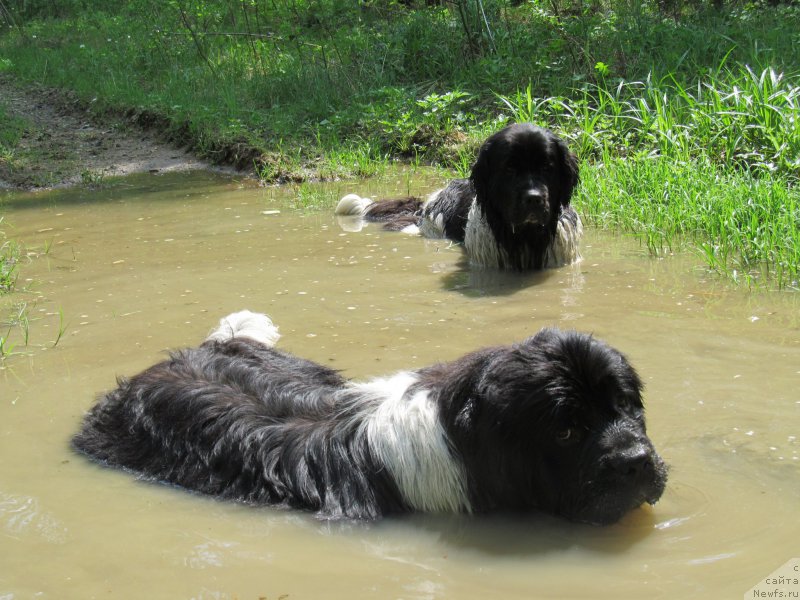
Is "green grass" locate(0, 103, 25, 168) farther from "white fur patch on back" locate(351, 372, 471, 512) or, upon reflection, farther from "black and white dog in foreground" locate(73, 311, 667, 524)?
"white fur patch on back" locate(351, 372, 471, 512)

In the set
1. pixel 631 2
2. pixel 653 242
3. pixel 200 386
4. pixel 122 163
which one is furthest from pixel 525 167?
pixel 631 2

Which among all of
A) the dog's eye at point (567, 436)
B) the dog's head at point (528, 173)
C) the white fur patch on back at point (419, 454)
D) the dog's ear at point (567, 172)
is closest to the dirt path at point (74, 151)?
the dog's head at point (528, 173)

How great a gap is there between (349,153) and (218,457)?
27.4ft

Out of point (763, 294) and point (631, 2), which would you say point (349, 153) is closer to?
point (631, 2)

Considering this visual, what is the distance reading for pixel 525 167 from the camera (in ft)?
25.0

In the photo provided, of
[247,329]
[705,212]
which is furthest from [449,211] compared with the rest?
[247,329]

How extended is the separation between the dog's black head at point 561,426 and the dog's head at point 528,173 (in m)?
4.11

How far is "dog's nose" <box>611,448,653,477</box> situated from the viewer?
331 centimetres

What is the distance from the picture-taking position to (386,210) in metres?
9.59

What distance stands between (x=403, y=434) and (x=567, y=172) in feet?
14.9

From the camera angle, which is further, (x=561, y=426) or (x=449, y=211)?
(x=449, y=211)

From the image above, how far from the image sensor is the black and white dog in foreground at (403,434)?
3373 mm

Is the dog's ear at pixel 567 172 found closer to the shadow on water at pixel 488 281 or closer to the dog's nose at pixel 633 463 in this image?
the shadow on water at pixel 488 281

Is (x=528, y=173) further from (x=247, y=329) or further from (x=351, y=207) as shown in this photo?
Answer: (x=247, y=329)
